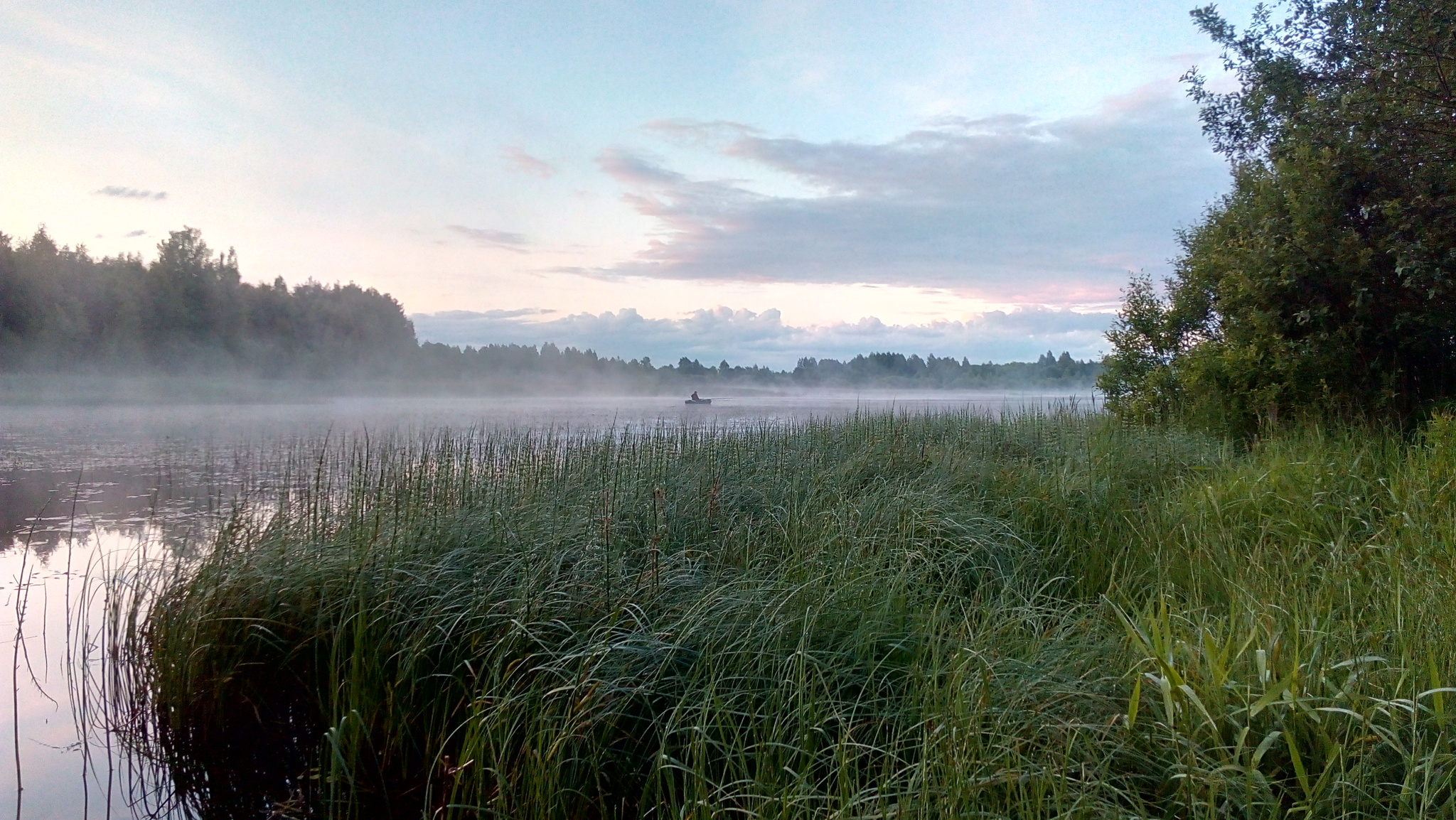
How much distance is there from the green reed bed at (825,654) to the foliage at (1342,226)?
1.86m

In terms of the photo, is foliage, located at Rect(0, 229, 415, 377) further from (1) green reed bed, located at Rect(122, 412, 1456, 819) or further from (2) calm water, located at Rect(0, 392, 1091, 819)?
(1) green reed bed, located at Rect(122, 412, 1456, 819)

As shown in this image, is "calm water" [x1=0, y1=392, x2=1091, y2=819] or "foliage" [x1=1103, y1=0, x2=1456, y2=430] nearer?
"calm water" [x1=0, y1=392, x2=1091, y2=819]

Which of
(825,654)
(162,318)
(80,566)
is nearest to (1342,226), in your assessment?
(825,654)

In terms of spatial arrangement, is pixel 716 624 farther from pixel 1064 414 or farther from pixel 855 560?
pixel 1064 414

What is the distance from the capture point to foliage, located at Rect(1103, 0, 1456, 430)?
621cm

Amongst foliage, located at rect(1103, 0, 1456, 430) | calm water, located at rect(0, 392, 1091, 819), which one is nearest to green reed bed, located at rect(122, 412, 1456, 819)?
calm water, located at rect(0, 392, 1091, 819)

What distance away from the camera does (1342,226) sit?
23.0 feet

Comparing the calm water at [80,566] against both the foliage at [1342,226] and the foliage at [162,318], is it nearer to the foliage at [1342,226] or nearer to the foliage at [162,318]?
the foliage at [1342,226]

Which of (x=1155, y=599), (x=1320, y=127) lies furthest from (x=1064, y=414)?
(x=1155, y=599)

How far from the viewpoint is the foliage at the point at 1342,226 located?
20.4 ft

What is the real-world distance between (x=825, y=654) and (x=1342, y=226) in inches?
278

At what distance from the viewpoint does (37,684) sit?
430 centimetres

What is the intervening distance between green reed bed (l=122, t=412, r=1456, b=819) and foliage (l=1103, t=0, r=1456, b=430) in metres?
1.86

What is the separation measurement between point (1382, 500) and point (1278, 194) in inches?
149
